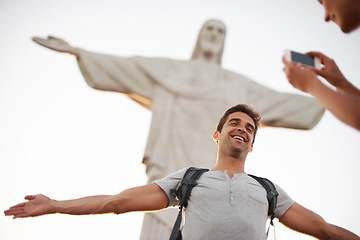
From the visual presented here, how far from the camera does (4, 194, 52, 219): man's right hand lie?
214cm

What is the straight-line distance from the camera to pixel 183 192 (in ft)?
Result: 7.05

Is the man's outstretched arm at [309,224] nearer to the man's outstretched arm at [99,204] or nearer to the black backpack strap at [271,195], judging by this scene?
the black backpack strap at [271,195]

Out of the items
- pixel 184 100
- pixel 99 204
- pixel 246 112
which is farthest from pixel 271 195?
pixel 184 100

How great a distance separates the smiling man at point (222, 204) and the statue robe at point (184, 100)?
350 centimetres

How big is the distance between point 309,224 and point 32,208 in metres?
1.43

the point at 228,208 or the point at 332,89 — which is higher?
Answer: the point at 332,89

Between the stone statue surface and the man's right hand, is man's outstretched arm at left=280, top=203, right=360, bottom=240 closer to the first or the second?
the man's right hand

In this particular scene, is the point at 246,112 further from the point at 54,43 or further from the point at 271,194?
the point at 54,43

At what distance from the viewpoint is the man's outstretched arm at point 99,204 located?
216 cm

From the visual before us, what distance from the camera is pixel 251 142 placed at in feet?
8.20

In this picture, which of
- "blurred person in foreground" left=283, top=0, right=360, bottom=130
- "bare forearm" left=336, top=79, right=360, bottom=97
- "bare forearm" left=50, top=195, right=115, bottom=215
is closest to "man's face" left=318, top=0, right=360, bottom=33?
"blurred person in foreground" left=283, top=0, right=360, bottom=130

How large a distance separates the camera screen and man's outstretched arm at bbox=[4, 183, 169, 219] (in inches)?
39.0

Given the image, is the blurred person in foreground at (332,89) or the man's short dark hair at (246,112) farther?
the man's short dark hair at (246,112)

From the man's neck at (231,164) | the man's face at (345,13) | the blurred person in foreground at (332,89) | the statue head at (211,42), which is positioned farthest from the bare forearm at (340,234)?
the statue head at (211,42)
